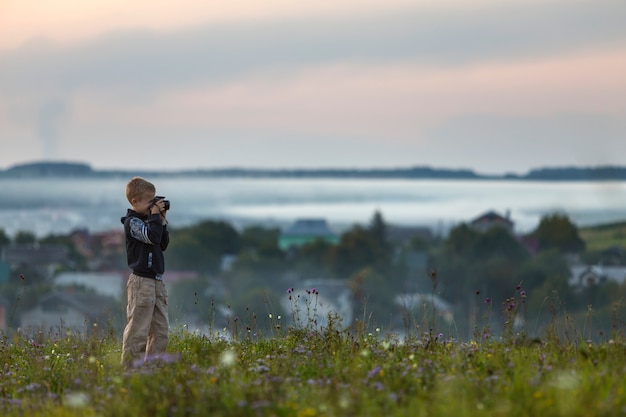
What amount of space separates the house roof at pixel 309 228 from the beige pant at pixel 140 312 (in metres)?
173

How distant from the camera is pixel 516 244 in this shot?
12662cm

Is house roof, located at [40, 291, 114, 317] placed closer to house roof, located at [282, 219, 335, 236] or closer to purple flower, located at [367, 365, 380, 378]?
purple flower, located at [367, 365, 380, 378]

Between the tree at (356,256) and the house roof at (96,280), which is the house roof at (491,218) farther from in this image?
the house roof at (96,280)

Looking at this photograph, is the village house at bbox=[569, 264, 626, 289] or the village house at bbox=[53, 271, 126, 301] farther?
the village house at bbox=[53, 271, 126, 301]

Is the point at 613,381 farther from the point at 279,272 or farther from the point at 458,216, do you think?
the point at 458,216

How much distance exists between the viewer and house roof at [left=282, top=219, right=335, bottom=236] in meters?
184

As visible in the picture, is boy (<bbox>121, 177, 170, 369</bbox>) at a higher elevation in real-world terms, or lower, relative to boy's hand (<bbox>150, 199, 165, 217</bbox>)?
lower

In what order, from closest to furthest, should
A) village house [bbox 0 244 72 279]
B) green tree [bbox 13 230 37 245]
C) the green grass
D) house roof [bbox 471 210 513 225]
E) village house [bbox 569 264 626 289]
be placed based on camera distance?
the green grass
village house [bbox 569 264 626 289]
village house [bbox 0 244 72 279]
green tree [bbox 13 230 37 245]
house roof [bbox 471 210 513 225]

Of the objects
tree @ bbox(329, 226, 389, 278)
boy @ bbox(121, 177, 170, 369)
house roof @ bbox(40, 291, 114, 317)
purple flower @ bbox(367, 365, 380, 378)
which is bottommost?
house roof @ bbox(40, 291, 114, 317)

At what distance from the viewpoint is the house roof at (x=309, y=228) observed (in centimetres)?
18400

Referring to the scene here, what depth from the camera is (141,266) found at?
866cm

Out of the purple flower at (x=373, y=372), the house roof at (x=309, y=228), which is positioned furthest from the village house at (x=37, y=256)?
the purple flower at (x=373, y=372)

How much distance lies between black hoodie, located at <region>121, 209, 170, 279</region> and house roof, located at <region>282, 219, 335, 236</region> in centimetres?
17282

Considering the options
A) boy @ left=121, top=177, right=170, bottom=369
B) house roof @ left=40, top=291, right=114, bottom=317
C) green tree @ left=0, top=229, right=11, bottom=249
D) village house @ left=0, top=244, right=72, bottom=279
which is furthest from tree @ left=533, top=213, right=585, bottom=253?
boy @ left=121, top=177, right=170, bottom=369
